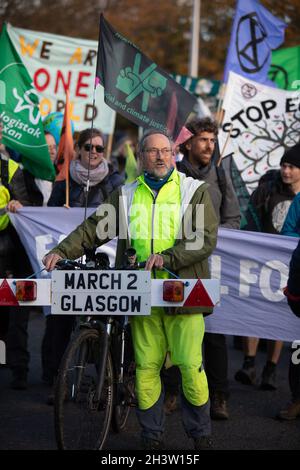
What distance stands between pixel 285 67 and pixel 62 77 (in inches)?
120

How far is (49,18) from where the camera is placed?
36.2m

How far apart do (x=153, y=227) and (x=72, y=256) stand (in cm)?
56

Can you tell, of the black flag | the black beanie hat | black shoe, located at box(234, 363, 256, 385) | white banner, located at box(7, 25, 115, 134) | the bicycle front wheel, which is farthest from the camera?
white banner, located at box(7, 25, 115, 134)

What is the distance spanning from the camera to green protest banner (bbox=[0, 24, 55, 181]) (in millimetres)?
9219

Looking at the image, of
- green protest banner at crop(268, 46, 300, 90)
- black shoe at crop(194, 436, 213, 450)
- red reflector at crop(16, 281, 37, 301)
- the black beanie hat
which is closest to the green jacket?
red reflector at crop(16, 281, 37, 301)

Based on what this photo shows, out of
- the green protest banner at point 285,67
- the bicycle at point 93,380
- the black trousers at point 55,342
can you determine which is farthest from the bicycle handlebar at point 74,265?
the green protest banner at point 285,67

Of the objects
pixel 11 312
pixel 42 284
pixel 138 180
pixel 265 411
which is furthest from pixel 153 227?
pixel 11 312

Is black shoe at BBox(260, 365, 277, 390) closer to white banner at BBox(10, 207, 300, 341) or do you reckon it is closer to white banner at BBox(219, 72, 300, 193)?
white banner at BBox(10, 207, 300, 341)

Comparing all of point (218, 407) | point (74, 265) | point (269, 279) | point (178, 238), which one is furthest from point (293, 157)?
point (74, 265)

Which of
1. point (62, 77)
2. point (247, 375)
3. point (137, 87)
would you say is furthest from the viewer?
point (62, 77)

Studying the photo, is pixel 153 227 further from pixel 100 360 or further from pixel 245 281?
pixel 245 281

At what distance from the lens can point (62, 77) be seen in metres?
14.1

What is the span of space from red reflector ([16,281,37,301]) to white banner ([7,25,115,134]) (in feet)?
25.4

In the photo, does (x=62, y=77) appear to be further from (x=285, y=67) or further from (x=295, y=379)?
(x=295, y=379)
